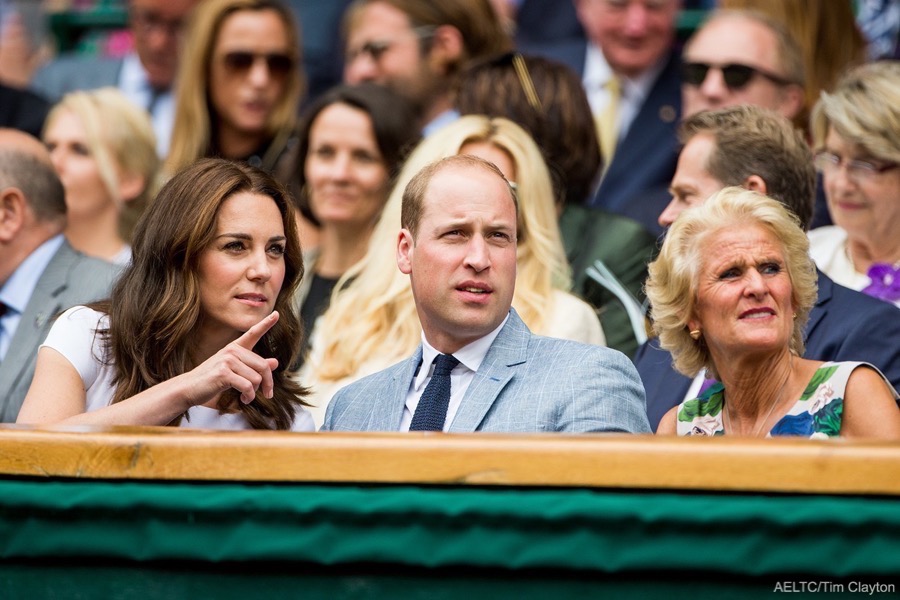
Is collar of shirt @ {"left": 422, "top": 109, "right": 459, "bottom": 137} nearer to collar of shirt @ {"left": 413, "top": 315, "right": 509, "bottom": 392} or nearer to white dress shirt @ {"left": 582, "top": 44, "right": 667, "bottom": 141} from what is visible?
white dress shirt @ {"left": 582, "top": 44, "right": 667, "bottom": 141}

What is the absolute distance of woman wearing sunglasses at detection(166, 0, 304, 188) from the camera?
5707 millimetres

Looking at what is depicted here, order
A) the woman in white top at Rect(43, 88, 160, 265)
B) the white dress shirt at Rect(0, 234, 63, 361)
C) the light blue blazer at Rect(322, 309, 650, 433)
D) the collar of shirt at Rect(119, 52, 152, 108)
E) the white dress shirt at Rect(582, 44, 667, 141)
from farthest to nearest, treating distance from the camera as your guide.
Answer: the collar of shirt at Rect(119, 52, 152, 108), the white dress shirt at Rect(582, 44, 667, 141), the woman in white top at Rect(43, 88, 160, 265), the white dress shirt at Rect(0, 234, 63, 361), the light blue blazer at Rect(322, 309, 650, 433)

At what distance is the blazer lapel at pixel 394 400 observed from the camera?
2.97 metres

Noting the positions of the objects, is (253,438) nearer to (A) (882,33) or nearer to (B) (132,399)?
(B) (132,399)

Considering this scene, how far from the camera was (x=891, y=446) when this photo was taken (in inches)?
80.4

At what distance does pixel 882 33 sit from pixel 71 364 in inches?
167

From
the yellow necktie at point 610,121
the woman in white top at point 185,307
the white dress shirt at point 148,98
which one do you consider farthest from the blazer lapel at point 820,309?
the white dress shirt at point 148,98

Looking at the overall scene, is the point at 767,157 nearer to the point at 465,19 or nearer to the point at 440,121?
the point at 440,121

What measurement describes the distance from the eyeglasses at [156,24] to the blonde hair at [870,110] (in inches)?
A: 136

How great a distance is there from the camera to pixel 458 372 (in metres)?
2.98

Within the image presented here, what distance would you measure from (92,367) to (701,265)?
4.72ft

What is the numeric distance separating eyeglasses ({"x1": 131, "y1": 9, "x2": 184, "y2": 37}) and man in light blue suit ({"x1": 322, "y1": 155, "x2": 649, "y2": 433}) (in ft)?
12.0

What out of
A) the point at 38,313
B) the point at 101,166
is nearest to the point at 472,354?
the point at 38,313

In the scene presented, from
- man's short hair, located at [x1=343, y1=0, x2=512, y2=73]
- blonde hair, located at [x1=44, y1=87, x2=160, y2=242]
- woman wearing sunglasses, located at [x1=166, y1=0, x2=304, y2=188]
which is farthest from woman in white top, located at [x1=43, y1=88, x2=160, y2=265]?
man's short hair, located at [x1=343, y1=0, x2=512, y2=73]
